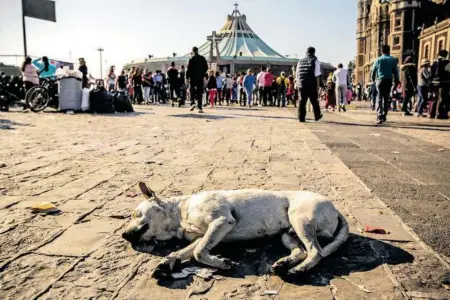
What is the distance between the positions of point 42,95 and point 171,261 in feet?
42.5

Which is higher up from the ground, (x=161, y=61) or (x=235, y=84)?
(x=161, y=61)

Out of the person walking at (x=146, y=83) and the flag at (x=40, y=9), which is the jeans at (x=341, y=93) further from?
the flag at (x=40, y=9)

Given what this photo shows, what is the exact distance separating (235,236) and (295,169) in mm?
2537

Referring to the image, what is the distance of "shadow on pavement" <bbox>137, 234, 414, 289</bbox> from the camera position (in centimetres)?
211

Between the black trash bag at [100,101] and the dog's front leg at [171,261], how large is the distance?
12124 millimetres

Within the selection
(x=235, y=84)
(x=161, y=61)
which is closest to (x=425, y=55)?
(x=235, y=84)

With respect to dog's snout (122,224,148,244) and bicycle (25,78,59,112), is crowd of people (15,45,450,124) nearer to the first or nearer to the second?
bicycle (25,78,59,112)

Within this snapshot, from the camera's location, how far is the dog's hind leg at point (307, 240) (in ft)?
7.05

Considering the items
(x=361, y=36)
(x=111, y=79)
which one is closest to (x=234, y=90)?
(x=111, y=79)

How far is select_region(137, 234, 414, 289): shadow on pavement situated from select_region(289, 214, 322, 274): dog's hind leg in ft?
0.13

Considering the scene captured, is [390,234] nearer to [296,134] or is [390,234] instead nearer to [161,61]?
[296,134]

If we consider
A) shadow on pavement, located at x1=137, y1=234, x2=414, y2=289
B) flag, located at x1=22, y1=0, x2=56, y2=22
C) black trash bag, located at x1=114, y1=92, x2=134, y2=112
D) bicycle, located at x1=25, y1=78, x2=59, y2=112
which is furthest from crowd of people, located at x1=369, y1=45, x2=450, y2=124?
flag, located at x1=22, y1=0, x2=56, y2=22

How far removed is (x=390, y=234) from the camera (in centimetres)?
274

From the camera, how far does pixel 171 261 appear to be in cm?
217
